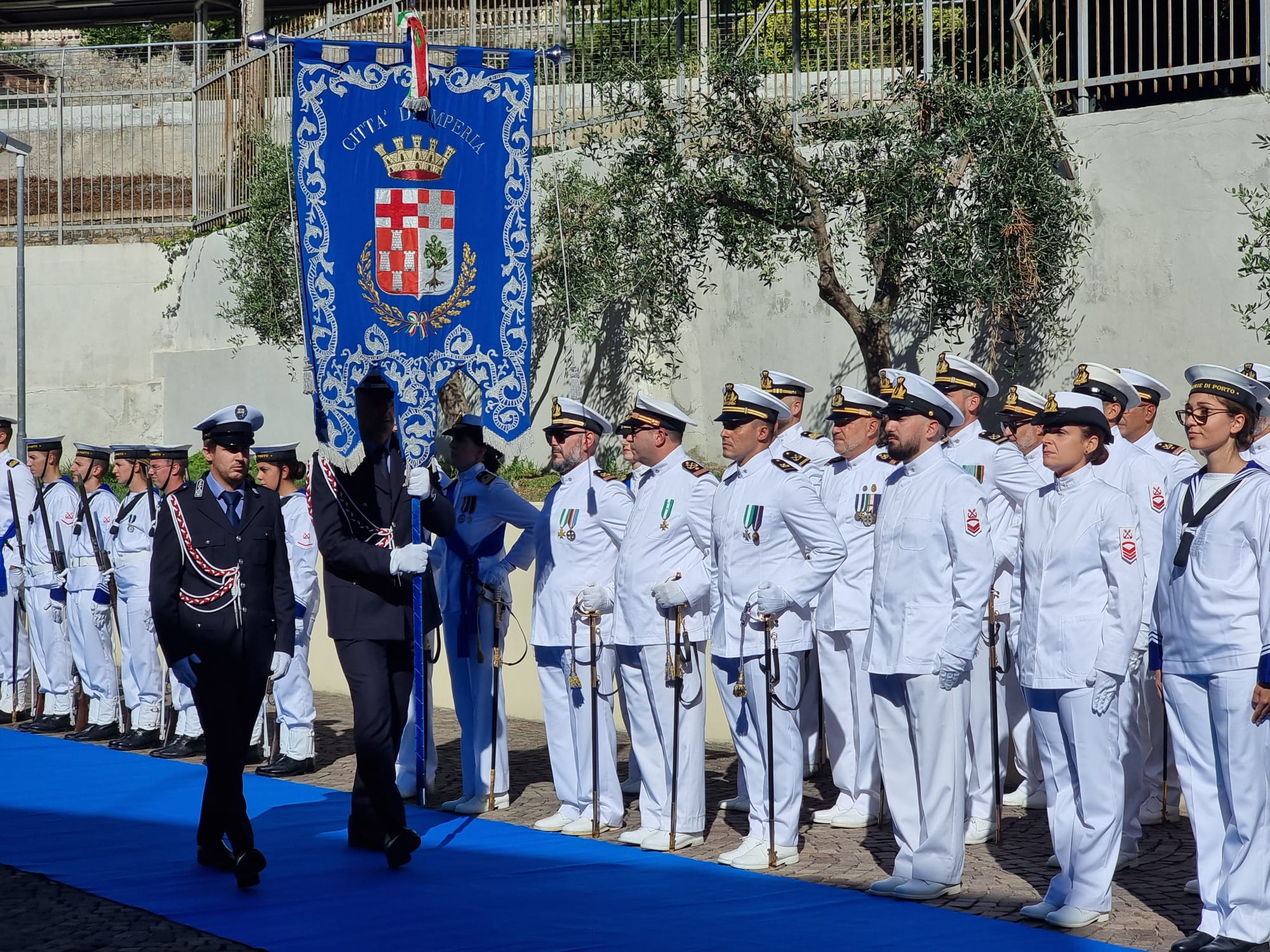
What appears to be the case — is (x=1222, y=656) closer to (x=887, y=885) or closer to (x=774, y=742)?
(x=887, y=885)

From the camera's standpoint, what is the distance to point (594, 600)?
779 centimetres

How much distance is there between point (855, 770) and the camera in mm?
8047

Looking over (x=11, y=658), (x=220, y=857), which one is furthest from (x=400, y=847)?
(x=11, y=658)

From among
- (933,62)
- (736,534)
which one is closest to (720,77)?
(933,62)

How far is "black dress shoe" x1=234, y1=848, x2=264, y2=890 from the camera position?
661cm

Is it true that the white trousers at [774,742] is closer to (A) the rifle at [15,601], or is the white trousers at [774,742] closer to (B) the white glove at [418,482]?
(B) the white glove at [418,482]

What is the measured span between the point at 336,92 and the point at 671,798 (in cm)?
388

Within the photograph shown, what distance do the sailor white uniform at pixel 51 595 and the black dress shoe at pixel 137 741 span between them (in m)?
1.00

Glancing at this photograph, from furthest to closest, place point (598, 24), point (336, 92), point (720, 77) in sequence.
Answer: point (598, 24)
point (720, 77)
point (336, 92)

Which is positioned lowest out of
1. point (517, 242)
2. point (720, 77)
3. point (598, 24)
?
point (517, 242)

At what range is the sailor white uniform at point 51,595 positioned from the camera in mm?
11258

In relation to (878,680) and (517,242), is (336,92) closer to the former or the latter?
(517,242)

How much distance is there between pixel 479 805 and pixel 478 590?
115 centimetres

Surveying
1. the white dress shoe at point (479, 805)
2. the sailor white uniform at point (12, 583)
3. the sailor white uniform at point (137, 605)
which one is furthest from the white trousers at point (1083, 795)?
the sailor white uniform at point (12, 583)
